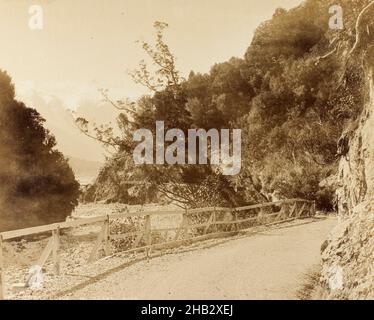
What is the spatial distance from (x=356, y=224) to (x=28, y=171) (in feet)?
65.8

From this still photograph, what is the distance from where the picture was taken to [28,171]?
2483 cm

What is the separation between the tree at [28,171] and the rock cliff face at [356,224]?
1771 cm

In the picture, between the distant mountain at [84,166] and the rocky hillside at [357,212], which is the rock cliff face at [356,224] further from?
the distant mountain at [84,166]

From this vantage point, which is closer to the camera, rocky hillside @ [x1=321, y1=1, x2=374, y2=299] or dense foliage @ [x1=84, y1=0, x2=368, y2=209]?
rocky hillside @ [x1=321, y1=1, x2=374, y2=299]

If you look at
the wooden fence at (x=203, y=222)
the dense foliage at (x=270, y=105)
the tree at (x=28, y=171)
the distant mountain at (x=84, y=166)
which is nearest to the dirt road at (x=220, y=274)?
the wooden fence at (x=203, y=222)

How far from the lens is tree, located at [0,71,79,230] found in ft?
79.0

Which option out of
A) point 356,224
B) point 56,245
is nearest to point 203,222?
point 56,245

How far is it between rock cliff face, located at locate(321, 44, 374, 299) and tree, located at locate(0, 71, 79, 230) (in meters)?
17.7

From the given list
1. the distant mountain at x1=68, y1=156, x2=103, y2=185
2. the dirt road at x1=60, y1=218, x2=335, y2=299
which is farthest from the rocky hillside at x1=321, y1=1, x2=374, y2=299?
the distant mountain at x1=68, y1=156, x2=103, y2=185

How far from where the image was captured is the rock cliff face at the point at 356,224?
25.2 ft

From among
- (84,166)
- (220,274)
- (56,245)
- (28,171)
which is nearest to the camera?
(56,245)

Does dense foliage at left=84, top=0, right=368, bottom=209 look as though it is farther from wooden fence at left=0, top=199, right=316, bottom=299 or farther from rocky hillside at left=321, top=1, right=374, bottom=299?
rocky hillside at left=321, top=1, right=374, bottom=299

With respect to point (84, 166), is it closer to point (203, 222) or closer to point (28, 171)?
point (28, 171)
